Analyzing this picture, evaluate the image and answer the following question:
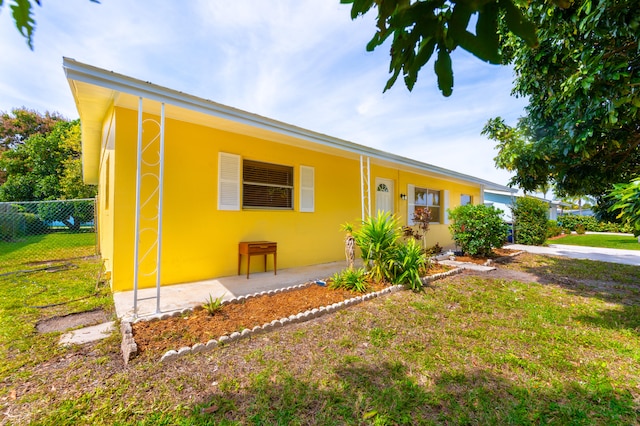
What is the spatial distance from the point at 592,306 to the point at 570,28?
13.2 ft

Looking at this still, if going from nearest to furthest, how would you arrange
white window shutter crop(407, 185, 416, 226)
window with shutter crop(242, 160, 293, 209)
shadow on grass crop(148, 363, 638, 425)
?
shadow on grass crop(148, 363, 638, 425) → window with shutter crop(242, 160, 293, 209) → white window shutter crop(407, 185, 416, 226)

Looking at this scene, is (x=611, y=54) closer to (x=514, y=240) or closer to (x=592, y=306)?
(x=592, y=306)

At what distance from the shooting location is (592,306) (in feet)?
14.0

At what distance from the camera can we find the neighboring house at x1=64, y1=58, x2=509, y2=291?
3940mm

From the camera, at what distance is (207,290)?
4559 mm

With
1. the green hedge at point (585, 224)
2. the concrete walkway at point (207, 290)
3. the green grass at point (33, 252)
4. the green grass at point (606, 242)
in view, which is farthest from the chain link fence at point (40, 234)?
the green hedge at point (585, 224)

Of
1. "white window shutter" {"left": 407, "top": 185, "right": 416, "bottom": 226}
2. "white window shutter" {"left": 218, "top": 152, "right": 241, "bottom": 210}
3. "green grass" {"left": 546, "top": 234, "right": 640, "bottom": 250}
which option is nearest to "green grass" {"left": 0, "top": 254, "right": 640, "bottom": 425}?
"white window shutter" {"left": 218, "top": 152, "right": 241, "bottom": 210}

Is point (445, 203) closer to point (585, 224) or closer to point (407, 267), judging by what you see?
point (407, 267)

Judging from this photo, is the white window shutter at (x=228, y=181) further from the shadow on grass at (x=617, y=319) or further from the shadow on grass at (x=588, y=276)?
the shadow on grass at (x=588, y=276)

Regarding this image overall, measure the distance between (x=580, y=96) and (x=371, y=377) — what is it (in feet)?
14.0

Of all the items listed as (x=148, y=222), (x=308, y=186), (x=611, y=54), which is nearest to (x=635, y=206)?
(x=611, y=54)

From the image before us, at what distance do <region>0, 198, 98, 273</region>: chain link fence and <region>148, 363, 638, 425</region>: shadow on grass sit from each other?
317 inches

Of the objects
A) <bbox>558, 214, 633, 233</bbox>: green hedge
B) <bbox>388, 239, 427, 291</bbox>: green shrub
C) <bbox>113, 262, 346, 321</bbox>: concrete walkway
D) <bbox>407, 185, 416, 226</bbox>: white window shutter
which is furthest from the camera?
<bbox>558, 214, 633, 233</bbox>: green hedge

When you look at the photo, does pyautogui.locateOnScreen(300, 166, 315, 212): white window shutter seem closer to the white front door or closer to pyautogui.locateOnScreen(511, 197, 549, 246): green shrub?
the white front door
